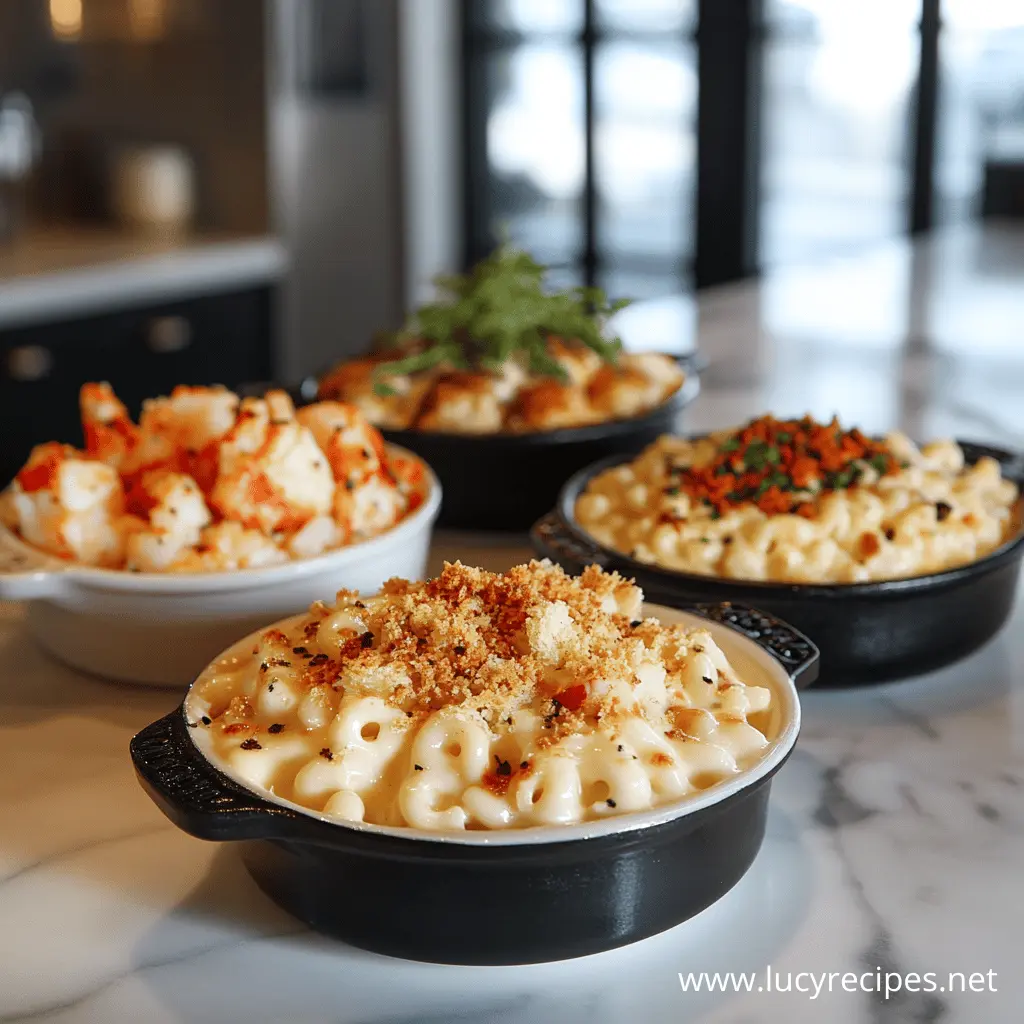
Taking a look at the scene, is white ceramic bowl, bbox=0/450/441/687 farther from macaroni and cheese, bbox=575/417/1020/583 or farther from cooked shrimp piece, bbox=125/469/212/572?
macaroni and cheese, bbox=575/417/1020/583

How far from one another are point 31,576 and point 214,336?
10.2 ft

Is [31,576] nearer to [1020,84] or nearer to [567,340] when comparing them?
[567,340]

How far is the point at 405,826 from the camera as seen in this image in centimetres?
88

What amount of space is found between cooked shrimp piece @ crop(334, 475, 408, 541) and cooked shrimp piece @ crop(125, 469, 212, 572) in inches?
5.0

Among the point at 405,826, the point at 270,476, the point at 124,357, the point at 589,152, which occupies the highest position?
the point at 589,152

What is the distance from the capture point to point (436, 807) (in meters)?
0.89

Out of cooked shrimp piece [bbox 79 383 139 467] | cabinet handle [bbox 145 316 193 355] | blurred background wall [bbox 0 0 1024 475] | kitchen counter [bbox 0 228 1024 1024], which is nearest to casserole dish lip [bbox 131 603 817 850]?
kitchen counter [bbox 0 228 1024 1024]

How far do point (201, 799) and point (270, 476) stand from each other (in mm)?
466

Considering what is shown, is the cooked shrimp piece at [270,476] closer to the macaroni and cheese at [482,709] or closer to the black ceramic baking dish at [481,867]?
the macaroni and cheese at [482,709]

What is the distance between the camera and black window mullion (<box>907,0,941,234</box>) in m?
4.68

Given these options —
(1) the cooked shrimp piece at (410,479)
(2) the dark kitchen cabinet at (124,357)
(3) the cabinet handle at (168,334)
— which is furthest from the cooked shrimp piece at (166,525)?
(3) the cabinet handle at (168,334)

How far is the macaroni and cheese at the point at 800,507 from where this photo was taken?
1296 mm

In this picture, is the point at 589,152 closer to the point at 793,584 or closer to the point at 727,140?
the point at 727,140

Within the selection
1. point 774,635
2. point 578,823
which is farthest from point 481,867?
point 774,635
